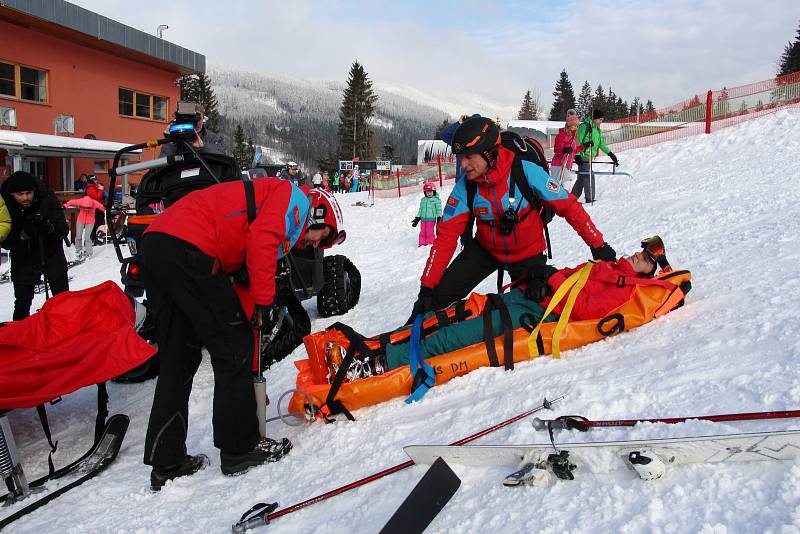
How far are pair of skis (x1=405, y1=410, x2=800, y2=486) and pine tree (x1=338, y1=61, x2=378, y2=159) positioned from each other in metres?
61.8

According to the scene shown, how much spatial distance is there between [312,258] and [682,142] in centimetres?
1138

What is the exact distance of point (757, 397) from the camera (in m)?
2.35

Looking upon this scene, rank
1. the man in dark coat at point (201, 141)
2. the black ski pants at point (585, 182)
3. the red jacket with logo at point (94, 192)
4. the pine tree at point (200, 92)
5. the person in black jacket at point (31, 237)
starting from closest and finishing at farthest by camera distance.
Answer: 1. the man in dark coat at point (201, 141)
2. the person in black jacket at point (31, 237)
3. the black ski pants at point (585, 182)
4. the red jacket with logo at point (94, 192)
5. the pine tree at point (200, 92)

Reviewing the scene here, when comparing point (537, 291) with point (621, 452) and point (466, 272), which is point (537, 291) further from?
point (621, 452)

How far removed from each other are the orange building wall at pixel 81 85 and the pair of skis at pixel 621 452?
67.5 ft

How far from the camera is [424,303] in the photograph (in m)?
4.03

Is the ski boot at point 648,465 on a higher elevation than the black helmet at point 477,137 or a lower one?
lower

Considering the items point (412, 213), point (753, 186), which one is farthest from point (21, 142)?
point (753, 186)

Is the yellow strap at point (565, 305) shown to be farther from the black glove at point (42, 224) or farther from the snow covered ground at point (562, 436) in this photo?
the black glove at point (42, 224)

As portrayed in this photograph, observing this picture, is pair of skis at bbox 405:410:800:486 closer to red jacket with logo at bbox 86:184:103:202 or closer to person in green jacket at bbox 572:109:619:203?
person in green jacket at bbox 572:109:619:203

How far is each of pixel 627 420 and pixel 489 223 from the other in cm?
199

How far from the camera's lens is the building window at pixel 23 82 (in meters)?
19.3

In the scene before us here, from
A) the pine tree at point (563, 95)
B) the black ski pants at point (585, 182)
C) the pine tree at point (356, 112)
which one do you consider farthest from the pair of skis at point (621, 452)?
the pine tree at point (563, 95)

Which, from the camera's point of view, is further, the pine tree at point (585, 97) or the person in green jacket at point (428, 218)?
the pine tree at point (585, 97)
